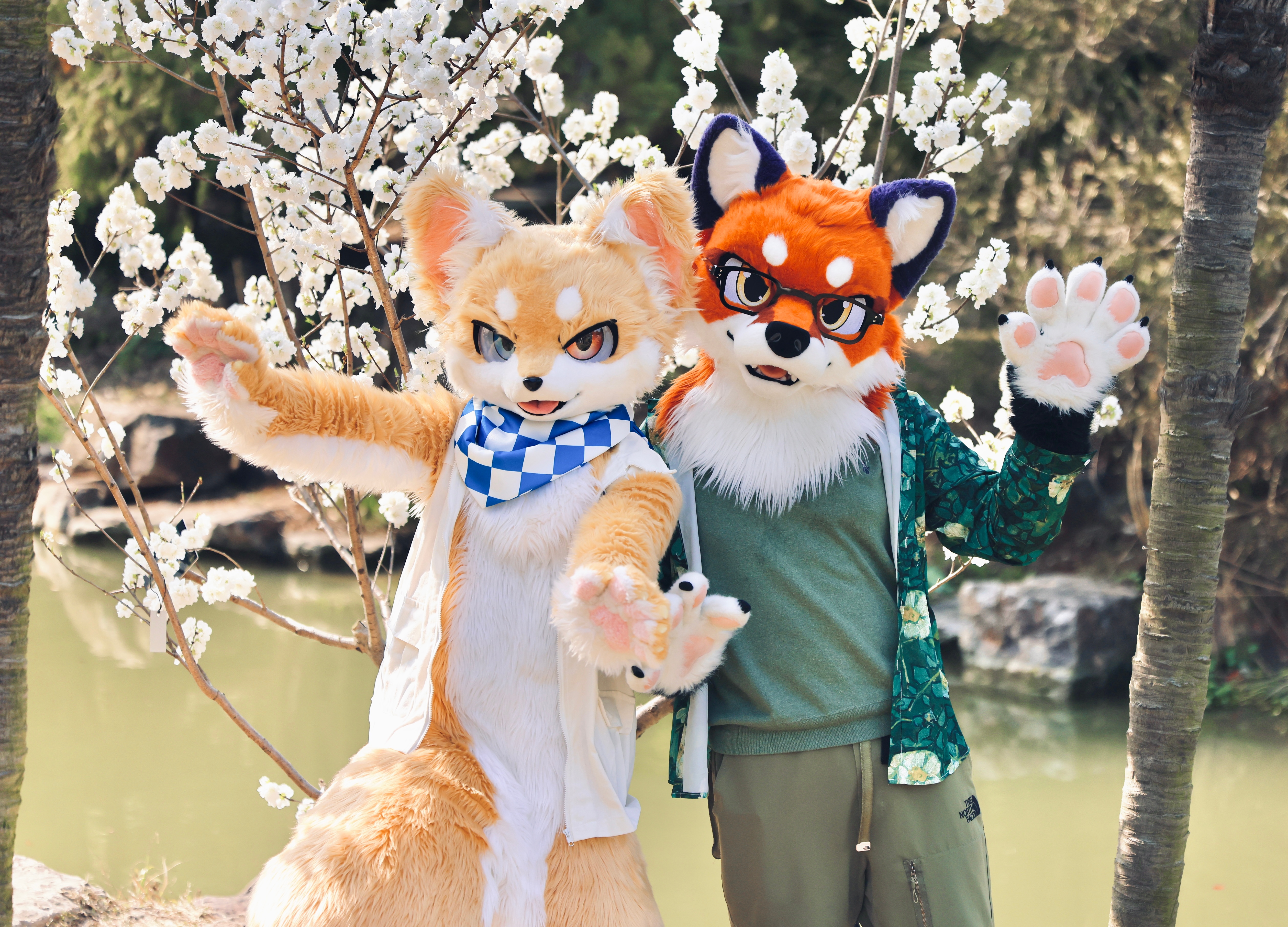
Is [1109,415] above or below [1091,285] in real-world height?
below

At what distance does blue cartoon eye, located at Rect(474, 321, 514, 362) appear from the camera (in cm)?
152

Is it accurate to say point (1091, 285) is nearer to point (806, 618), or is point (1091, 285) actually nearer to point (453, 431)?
point (806, 618)

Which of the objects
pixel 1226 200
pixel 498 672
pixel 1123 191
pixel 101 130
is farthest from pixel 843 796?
pixel 101 130

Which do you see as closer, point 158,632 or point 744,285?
point 744,285

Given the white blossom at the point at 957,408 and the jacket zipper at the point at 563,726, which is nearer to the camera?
the jacket zipper at the point at 563,726

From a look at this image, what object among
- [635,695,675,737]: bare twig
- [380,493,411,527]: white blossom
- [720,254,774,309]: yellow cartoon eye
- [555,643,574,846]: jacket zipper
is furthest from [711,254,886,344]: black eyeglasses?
[380,493,411,527]: white blossom

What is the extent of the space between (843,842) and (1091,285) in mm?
844

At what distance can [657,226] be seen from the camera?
1.55 meters

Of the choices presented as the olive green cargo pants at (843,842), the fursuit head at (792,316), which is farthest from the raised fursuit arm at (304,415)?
the olive green cargo pants at (843,842)

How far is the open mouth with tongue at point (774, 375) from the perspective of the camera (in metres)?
1.53

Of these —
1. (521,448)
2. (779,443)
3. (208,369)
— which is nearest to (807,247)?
(779,443)

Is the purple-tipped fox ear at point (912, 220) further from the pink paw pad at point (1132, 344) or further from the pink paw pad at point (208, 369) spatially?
the pink paw pad at point (208, 369)

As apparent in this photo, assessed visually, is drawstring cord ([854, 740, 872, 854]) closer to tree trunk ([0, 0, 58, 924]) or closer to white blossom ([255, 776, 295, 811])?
tree trunk ([0, 0, 58, 924])

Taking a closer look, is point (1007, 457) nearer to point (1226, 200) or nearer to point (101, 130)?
point (1226, 200)
